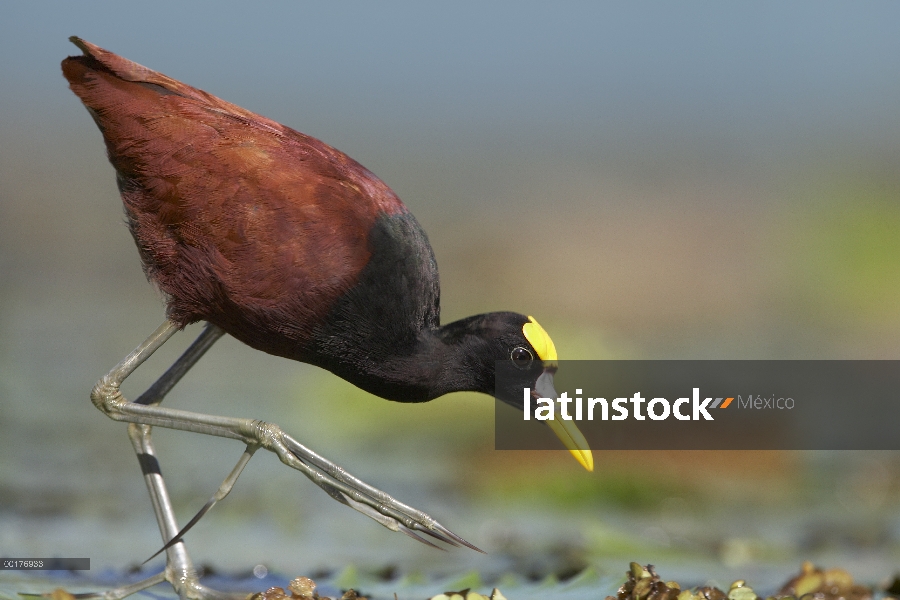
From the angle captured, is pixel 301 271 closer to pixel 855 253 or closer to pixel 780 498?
pixel 780 498

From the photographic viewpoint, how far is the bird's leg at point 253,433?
3.46 m

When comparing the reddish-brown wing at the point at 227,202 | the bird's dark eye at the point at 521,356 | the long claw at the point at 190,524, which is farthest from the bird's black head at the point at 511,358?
the long claw at the point at 190,524

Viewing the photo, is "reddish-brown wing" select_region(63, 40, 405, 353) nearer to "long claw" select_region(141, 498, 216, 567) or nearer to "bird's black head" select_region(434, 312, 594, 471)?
"bird's black head" select_region(434, 312, 594, 471)

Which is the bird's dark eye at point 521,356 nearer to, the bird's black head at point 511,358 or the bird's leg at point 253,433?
the bird's black head at point 511,358

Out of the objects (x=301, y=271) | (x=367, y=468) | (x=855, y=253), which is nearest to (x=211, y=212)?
(x=301, y=271)

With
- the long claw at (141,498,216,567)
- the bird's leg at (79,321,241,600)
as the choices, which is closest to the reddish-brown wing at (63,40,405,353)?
the bird's leg at (79,321,241,600)

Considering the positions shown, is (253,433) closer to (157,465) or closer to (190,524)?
(190,524)

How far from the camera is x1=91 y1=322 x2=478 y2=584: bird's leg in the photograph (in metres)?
3.46

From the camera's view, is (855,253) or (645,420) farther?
(855,253)

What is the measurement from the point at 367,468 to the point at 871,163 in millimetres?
4269

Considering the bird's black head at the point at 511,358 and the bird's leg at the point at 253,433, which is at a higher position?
the bird's black head at the point at 511,358

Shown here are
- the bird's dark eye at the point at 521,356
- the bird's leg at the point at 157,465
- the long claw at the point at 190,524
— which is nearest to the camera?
the long claw at the point at 190,524

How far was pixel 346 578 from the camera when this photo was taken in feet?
13.0

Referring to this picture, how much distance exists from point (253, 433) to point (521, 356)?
0.97 metres
